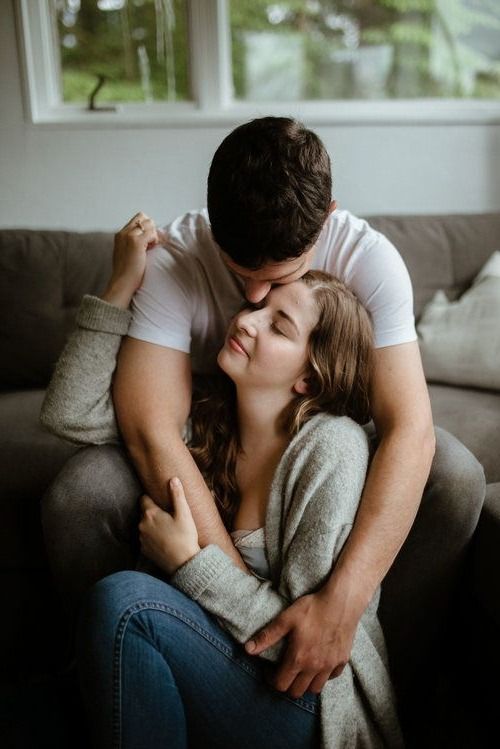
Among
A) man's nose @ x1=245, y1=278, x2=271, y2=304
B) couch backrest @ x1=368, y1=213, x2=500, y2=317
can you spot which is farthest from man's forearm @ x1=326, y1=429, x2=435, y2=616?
couch backrest @ x1=368, y1=213, x2=500, y2=317

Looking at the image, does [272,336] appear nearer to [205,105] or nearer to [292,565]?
[292,565]

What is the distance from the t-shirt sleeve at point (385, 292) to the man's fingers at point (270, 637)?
495 mm

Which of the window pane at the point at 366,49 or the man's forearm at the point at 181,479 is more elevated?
the window pane at the point at 366,49

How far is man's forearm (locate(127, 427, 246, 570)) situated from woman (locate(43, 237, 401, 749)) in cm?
3

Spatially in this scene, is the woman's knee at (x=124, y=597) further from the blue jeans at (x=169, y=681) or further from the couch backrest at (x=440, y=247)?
the couch backrest at (x=440, y=247)

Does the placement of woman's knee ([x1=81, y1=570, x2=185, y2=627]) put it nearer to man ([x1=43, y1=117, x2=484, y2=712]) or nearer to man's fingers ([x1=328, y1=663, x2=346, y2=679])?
man ([x1=43, y1=117, x2=484, y2=712])

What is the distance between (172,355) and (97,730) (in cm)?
60

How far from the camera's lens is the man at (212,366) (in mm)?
1013

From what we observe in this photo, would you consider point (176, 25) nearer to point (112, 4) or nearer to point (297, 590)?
point (112, 4)

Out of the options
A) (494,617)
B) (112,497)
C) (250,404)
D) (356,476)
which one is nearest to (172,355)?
(250,404)

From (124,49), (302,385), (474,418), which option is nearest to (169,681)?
(302,385)

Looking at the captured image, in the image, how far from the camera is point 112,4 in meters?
2.60

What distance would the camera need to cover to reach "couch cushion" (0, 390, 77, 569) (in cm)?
157

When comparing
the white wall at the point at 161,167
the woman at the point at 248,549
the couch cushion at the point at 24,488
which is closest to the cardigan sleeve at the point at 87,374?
the woman at the point at 248,549
